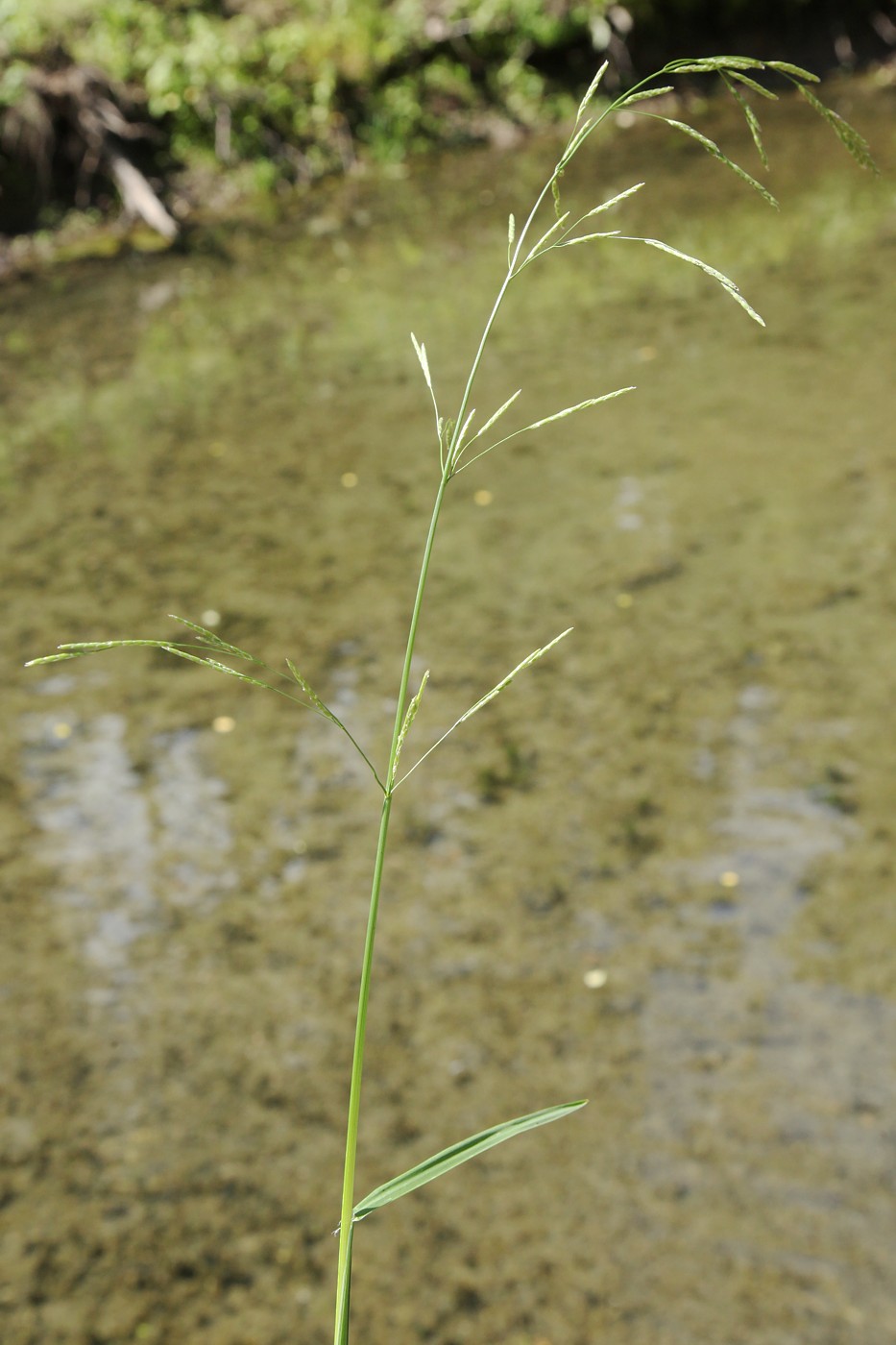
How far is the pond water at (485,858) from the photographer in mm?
2541

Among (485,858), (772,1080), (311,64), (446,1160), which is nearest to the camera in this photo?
(446,1160)

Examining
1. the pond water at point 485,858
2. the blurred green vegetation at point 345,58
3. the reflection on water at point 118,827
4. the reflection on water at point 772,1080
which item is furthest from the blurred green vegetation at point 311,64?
the reflection on water at point 772,1080

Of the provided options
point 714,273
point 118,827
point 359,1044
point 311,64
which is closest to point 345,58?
point 311,64

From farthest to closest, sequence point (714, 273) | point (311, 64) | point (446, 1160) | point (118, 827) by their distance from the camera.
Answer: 1. point (311, 64)
2. point (118, 827)
3. point (446, 1160)
4. point (714, 273)

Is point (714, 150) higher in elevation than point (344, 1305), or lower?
higher

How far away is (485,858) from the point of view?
3.53 metres

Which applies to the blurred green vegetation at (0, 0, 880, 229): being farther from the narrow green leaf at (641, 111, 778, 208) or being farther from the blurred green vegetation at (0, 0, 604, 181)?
the narrow green leaf at (641, 111, 778, 208)

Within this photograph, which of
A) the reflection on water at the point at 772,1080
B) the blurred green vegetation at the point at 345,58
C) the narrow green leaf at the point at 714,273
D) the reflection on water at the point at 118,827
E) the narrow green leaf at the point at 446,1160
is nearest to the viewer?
the narrow green leaf at the point at 714,273

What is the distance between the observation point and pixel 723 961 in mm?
3072

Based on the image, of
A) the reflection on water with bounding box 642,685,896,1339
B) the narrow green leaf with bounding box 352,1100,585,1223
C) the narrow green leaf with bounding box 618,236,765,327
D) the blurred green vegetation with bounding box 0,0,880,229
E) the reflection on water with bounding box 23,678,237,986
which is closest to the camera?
the narrow green leaf with bounding box 618,236,765,327

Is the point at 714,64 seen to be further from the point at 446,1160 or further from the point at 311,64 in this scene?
the point at 311,64

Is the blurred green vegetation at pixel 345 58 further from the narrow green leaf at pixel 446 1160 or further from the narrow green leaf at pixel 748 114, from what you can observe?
the narrow green leaf at pixel 446 1160

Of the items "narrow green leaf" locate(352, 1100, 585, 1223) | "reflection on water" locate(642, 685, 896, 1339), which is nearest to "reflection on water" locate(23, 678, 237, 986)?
"reflection on water" locate(642, 685, 896, 1339)

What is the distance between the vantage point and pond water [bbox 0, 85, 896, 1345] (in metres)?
2.54
